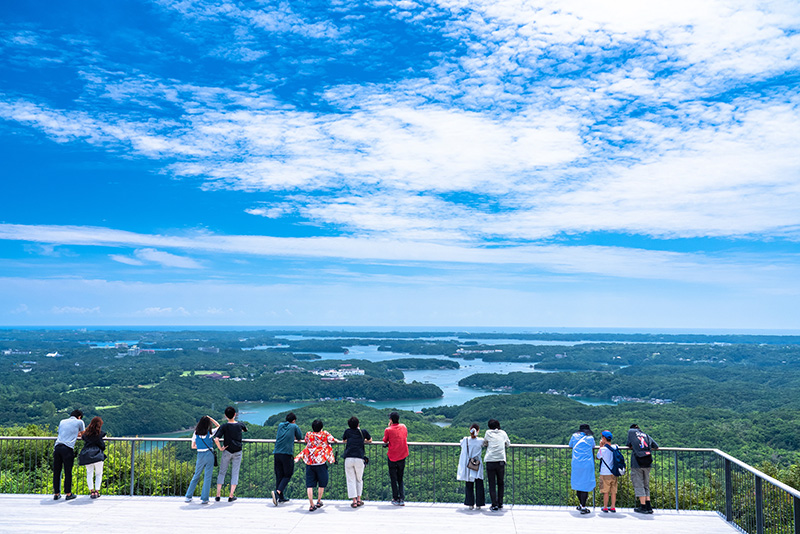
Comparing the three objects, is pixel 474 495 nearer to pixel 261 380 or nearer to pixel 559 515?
pixel 559 515

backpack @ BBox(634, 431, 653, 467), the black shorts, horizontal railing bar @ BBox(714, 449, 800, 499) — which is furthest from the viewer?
the black shorts

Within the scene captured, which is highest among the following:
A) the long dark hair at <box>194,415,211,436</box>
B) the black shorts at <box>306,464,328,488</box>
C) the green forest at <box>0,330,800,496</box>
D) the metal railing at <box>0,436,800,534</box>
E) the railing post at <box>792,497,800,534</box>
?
the long dark hair at <box>194,415,211,436</box>

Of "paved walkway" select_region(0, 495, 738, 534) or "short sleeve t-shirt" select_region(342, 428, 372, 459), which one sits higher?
"short sleeve t-shirt" select_region(342, 428, 372, 459)

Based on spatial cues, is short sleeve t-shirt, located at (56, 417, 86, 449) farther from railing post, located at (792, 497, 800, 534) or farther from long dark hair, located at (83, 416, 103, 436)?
railing post, located at (792, 497, 800, 534)

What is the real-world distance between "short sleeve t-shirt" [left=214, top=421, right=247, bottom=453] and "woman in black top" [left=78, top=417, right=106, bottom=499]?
2.10 m

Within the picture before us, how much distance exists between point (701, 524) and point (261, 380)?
131895 mm

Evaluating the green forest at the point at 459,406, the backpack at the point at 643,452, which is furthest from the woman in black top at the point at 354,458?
the green forest at the point at 459,406

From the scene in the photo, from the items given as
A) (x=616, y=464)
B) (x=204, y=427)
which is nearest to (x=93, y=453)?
(x=204, y=427)

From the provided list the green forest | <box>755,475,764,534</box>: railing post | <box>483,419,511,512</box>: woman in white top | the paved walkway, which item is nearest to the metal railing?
<box>755,475,764,534</box>: railing post

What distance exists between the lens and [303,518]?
8750 mm

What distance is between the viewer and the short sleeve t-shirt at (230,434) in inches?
371

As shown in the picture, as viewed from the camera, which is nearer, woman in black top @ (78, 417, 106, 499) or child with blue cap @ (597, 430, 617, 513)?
child with blue cap @ (597, 430, 617, 513)

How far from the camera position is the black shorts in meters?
9.16

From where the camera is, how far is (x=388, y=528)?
8219mm
